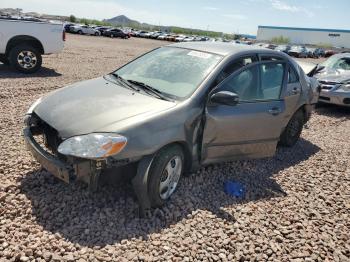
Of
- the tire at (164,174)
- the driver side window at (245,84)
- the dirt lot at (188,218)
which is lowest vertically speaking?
the dirt lot at (188,218)

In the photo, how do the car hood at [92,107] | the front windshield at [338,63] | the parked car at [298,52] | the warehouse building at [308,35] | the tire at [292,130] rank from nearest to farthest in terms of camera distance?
the car hood at [92,107], the tire at [292,130], the front windshield at [338,63], the parked car at [298,52], the warehouse building at [308,35]

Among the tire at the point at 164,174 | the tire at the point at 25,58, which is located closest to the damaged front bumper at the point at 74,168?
the tire at the point at 164,174

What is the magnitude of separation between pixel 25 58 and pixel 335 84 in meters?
8.70

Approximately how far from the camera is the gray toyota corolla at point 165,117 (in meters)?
2.92

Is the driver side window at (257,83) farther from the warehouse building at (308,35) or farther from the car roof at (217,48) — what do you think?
the warehouse building at (308,35)

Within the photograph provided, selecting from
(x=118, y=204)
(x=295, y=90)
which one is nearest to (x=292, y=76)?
(x=295, y=90)

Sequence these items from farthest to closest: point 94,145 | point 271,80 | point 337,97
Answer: point 337,97, point 271,80, point 94,145

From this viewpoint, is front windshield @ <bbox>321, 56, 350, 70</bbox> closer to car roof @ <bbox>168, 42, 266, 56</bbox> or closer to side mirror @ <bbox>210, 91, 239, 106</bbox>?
car roof @ <bbox>168, 42, 266, 56</bbox>

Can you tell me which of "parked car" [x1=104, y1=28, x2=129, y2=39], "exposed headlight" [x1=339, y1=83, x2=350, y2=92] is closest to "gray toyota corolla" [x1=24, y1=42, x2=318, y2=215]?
"exposed headlight" [x1=339, y1=83, x2=350, y2=92]

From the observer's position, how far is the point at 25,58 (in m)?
9.66

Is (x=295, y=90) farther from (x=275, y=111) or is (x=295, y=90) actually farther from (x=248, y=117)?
(x=248, y=117)

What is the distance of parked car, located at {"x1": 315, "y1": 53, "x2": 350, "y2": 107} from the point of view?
8633mm

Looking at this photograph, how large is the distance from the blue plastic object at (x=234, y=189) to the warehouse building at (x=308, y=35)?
94.3 m

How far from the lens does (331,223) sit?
143 inches
